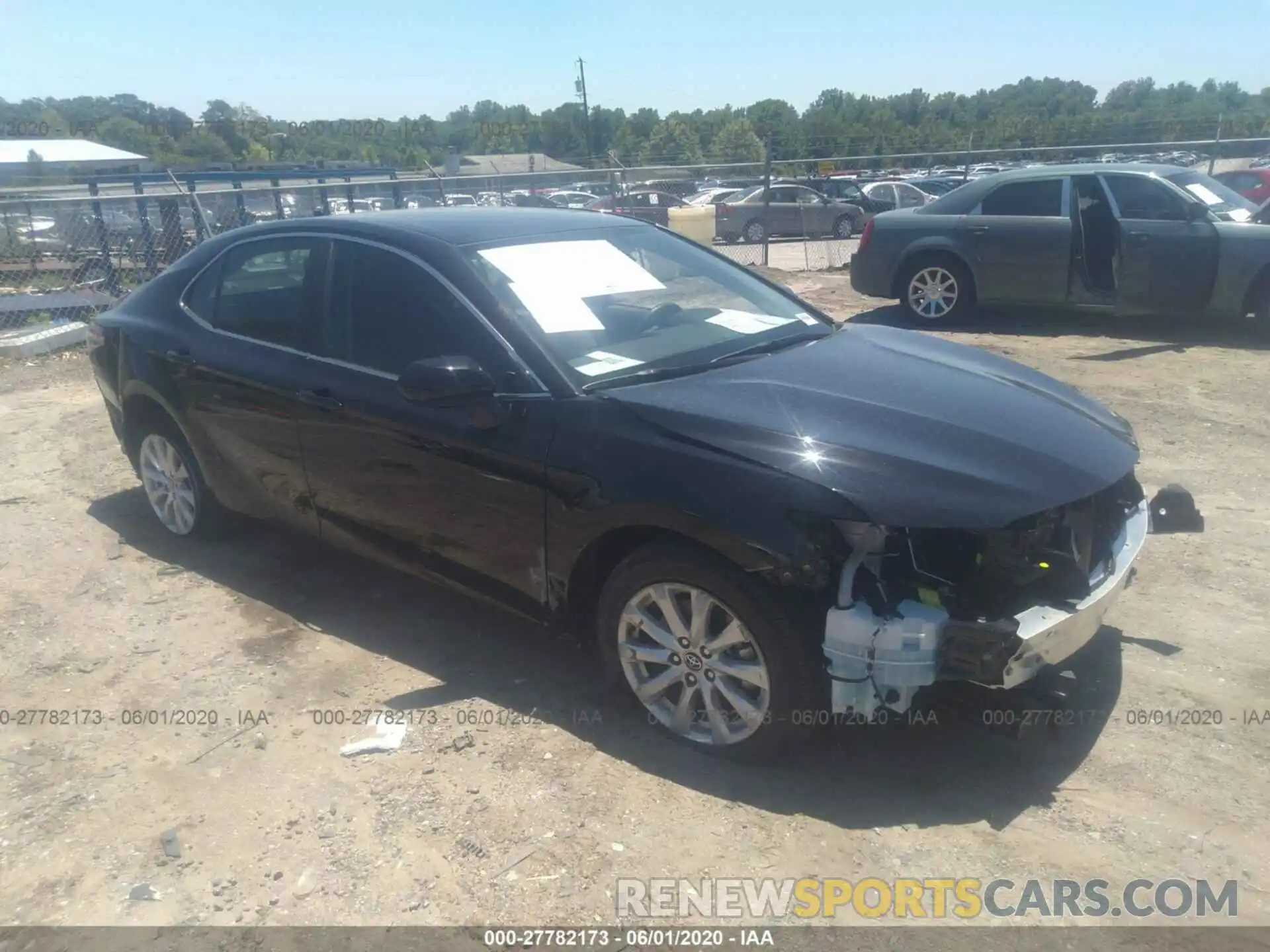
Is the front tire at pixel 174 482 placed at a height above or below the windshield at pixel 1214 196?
below

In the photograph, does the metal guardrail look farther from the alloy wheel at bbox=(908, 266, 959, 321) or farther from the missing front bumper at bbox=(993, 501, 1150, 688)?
the missing front bumper at bbox=(993, 501, 1150, 688)

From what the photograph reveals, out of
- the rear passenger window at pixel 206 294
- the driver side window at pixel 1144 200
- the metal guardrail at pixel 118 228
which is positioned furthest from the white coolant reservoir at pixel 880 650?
the metal guardrail at pixel 118 228

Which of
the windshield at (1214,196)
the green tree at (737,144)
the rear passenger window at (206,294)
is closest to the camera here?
the rear passenger window at (206,294)

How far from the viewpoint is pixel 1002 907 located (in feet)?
8.79

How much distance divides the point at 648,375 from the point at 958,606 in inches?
51.9

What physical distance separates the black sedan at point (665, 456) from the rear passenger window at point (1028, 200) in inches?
247

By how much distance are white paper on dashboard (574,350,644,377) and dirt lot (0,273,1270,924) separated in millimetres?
1099

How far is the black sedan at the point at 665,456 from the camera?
2.91 m

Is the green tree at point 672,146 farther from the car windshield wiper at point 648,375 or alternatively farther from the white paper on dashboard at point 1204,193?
the car windshield wiper at point 648,375

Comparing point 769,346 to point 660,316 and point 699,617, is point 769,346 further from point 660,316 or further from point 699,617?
point 699,617

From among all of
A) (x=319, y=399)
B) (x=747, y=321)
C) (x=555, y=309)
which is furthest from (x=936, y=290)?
(x=319, y=399)

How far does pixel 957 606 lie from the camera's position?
2.95 m

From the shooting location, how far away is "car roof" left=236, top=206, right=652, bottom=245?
4059 millimetres

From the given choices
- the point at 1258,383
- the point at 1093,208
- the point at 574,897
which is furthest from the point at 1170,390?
the point at 574,897
